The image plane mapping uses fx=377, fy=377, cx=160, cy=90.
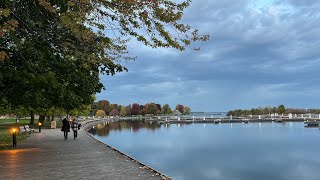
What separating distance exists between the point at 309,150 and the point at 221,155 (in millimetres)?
10658

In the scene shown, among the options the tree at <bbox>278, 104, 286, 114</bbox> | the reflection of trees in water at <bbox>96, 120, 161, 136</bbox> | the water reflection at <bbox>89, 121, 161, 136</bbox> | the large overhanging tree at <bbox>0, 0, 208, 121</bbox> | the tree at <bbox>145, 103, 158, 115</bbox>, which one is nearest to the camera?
the large overhanging tree at <bbox>0, 0, 208, 121</bbox>

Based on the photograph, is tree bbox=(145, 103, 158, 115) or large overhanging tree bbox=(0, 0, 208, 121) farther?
tree bbox=(145, 103, 158, 115)

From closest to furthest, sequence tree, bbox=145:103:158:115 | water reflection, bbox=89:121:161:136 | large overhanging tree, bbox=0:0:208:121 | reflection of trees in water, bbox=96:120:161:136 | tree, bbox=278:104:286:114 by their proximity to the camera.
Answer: large overhanging tree, bbox=0:0:208:121, water reflection, bbox=89:121:161:136, reflection of trees in water, bbox=96:120:161:136, tree, bbox=278:104:286:114, tree, bbox=145:103:158:115

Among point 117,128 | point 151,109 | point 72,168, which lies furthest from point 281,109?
point 72,168

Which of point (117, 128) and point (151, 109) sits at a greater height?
point (151, 109)

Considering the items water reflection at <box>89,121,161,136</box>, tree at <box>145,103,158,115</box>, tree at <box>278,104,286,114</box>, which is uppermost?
tree at <box>145,103,158,115</box>

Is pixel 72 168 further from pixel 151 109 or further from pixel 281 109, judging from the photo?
pixel 151 109

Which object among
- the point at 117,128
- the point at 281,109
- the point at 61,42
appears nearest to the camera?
the point at 61,42

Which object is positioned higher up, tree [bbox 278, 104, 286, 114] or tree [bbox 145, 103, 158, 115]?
tree [bbox 145, 103, 158, 115]

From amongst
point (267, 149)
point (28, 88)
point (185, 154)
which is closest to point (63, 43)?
point (28, 88)

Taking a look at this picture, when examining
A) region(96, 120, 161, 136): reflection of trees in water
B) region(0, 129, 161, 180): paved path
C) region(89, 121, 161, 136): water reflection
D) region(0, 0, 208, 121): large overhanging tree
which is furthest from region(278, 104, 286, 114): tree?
Result: region(0, 129, 161, 180): paved path

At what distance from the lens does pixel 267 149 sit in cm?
4212

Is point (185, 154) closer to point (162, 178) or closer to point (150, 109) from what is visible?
point (162, 178)

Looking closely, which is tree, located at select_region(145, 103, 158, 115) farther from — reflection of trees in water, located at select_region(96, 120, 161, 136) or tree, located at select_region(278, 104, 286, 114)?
reflection of trees in water, located at select_region(96, 120, 161, 136)
